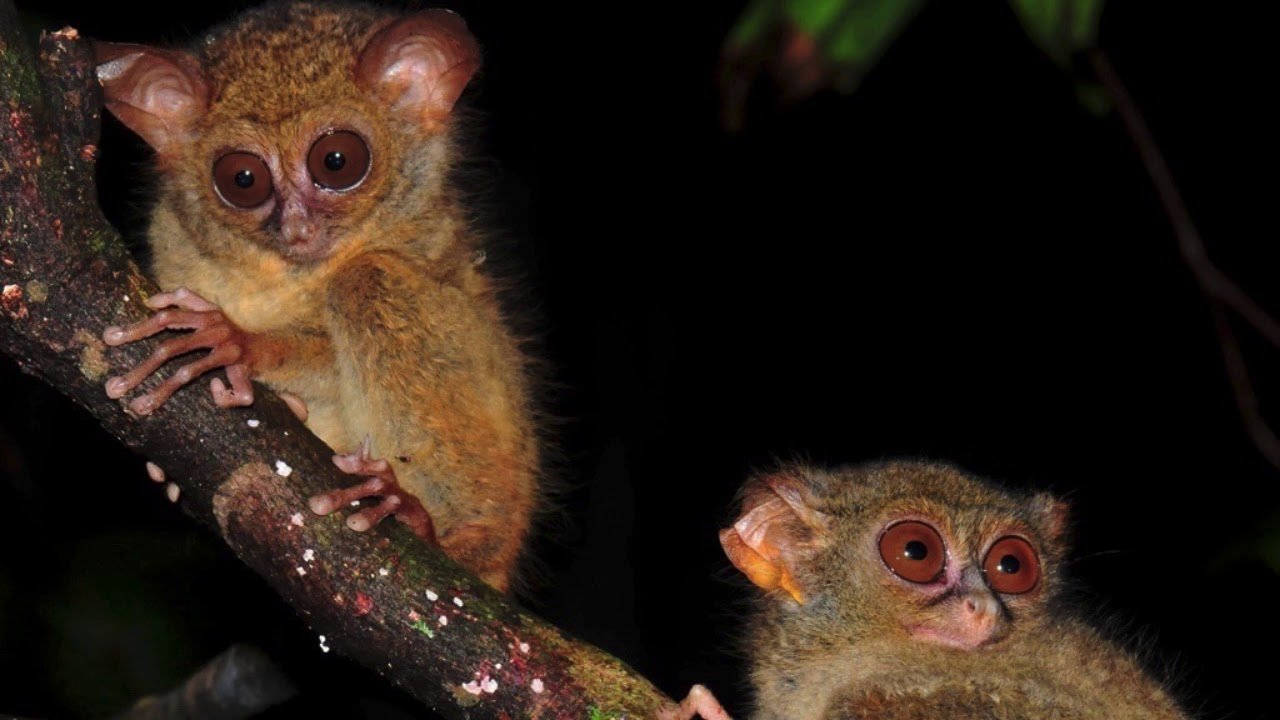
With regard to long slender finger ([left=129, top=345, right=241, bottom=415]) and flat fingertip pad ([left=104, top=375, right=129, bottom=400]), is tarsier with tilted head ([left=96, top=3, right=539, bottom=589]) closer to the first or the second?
long slender finger ([left=129, top=345, right=241, bottom=415])

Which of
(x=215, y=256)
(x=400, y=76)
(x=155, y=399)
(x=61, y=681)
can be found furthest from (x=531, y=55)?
(x=155, y=399)

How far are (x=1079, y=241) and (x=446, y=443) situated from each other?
3.30 meters

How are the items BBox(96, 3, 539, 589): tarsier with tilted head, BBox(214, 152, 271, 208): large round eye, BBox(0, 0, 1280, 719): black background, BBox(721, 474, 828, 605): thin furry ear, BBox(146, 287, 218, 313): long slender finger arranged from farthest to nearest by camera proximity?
1. BBox(0, 0, 1280, 719): black background
2. BBox(721, 474, 828, 605): thin furry ear
3. BBox(214, 152, 271, 208): large round eye
4. BBox(96, 3, 539, 589): tarsier with tilted head
5. BBox(146, 287, 218, 313): long slender finger

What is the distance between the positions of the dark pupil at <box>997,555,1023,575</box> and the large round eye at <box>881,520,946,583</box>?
0.44ft

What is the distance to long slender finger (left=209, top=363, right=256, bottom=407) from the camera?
2.35 m

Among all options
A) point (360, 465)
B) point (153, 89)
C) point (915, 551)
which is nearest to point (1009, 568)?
point (915, 551)

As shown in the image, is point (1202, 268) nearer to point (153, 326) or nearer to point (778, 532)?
point (778, 532)

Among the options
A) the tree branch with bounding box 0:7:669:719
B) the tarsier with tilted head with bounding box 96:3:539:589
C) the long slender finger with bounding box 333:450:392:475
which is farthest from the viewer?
the tarsier with tilted head with bounding box 96:3:539:589

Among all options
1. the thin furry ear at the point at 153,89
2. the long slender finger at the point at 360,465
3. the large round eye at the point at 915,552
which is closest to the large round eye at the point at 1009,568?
the large round eye at the point at 915,552

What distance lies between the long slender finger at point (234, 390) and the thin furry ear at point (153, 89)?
93 cm

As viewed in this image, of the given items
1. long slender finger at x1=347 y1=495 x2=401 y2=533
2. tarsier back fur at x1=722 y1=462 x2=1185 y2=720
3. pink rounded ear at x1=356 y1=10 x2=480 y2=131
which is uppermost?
pink rounded ear at x1=356 y1=10 x2=480 y2=131

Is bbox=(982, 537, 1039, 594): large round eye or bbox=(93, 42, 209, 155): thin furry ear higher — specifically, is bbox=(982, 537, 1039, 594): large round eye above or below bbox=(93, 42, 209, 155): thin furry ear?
above

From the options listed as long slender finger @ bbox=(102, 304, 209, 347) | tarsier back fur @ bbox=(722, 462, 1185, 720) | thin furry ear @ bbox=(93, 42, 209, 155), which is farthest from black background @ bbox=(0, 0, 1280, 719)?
long slender finger @ bbox=(102, 304, 209, 347)

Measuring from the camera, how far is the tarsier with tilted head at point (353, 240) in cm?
297
